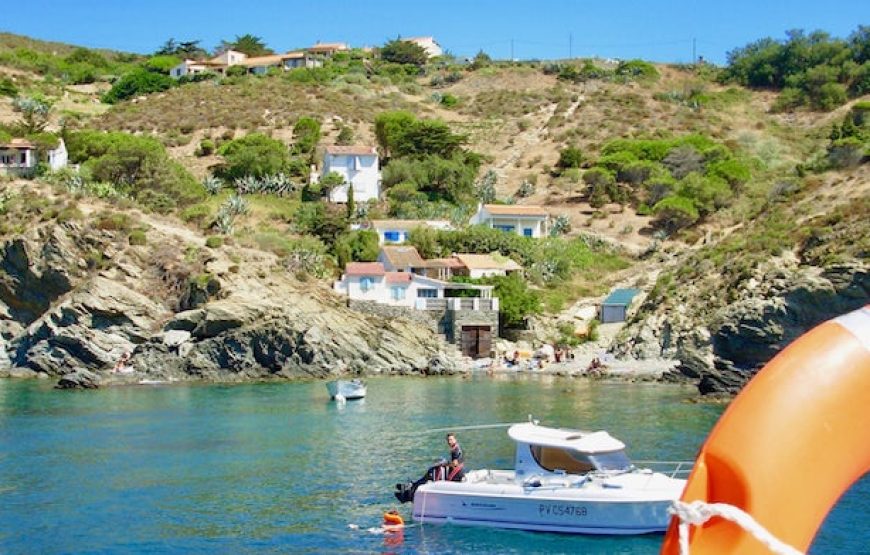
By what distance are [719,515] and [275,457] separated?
1383 inches

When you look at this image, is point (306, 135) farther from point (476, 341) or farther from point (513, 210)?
point (476, 341)

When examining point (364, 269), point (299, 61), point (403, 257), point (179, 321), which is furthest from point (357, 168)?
point (299, 61)

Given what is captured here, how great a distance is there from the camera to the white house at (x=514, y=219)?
9350 centimetres

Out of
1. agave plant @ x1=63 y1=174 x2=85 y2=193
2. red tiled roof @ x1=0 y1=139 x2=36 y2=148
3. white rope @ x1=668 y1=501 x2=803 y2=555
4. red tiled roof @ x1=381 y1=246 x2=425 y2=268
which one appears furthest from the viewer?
red tiled roof @ x1=0 y1=139 x2=36 y2=148

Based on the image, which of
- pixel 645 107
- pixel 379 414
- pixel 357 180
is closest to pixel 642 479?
pixel 379 414

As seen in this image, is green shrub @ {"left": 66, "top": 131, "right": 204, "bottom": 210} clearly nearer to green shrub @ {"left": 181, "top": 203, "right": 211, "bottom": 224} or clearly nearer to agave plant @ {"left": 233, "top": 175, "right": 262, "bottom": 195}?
green shrub @ {"left": 181, "top": 203, "right": 211, "bottom": 224}

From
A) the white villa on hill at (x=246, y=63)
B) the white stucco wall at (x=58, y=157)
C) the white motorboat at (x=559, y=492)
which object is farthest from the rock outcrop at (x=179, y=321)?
the white villa on hill at (x=246, y=63)

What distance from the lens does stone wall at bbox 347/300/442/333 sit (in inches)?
2965

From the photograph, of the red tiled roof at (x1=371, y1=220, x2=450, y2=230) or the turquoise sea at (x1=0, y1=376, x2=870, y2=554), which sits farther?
the red tiled roof at (x1=371, y1=220, x2=450, y2=230)

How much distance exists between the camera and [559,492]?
26.8 m

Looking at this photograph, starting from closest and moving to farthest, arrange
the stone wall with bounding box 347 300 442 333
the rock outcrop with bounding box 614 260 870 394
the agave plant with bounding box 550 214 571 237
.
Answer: the rock outcrop with bounding box 614 260 870 394
the stone wall with bounding box 347 300 442 333
the agave plant with bounding box 550 214 571 237

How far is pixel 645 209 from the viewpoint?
328 feet

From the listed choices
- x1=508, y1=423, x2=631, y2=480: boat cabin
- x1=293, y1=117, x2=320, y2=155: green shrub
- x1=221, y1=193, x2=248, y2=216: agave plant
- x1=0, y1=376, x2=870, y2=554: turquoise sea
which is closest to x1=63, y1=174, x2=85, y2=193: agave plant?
x1=221, y1=193, x2=248, y2=216: agave plant

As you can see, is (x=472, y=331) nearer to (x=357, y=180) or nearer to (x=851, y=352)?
(x=357, y=180)
